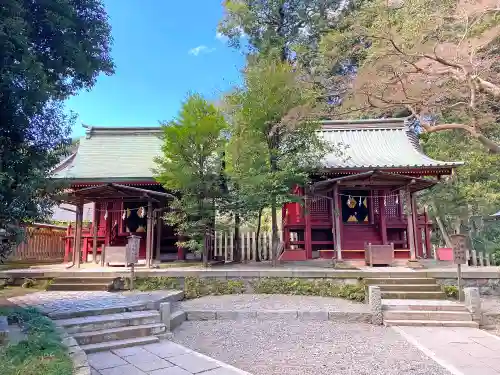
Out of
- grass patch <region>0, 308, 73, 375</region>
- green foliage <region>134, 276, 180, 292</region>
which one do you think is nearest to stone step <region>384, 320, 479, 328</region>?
green foliage <region>134, 276, 180, 292</region>

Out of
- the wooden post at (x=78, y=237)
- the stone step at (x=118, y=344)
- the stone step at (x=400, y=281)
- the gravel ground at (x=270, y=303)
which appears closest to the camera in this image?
the stone step at (x=118, y=344)

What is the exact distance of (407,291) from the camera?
8.45 metres

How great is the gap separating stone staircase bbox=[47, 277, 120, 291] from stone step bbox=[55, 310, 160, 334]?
2.78 m

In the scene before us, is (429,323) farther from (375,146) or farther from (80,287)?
(375,146)

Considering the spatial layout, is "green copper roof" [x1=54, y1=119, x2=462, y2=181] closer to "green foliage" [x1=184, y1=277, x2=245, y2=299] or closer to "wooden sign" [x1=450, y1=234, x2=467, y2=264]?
"wooden sign" [x1=450, y1=234, x2=467, y2=264]

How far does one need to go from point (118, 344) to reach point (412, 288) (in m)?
6.74

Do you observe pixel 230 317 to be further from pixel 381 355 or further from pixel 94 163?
pixel 94 163

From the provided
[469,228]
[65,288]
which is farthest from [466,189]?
[65,288]

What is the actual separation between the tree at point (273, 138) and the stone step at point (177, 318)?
13.2 ft

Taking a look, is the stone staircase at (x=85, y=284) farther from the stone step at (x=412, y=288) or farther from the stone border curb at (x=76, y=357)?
the stone step at (x=412, y=288)

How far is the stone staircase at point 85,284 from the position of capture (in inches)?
352

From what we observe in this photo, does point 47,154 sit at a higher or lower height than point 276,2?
lower

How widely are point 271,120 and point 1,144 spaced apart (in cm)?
737

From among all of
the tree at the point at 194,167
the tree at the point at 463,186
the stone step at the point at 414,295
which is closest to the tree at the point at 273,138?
the tree at the point at 194,167
